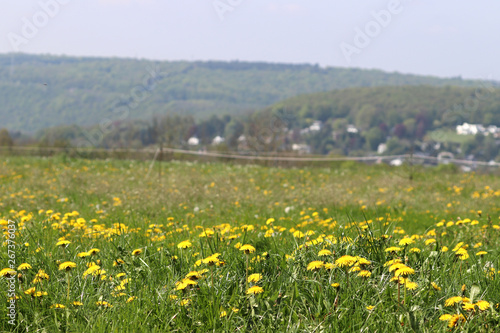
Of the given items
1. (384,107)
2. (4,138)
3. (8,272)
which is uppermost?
(384,107)

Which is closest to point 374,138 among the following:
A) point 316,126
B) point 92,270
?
point 316,126

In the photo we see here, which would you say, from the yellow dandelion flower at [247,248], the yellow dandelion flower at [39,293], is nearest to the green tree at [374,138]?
the yellow dandelion flower at [247,248]

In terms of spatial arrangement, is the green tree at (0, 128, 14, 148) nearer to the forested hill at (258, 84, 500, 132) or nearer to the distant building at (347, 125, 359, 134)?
the forested hill at (258, 84, 500, 132)

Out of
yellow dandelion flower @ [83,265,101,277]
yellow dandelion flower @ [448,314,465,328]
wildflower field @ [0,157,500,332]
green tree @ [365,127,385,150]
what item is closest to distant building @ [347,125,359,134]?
green tree @ [365,127,385,150]

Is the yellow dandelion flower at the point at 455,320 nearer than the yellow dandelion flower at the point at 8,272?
Yes

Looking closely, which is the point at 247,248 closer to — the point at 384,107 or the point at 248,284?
the point at 248,284

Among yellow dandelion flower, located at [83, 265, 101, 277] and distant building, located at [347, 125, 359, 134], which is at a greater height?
yellow dandelion flower, located at [83, 265, 101, 277]

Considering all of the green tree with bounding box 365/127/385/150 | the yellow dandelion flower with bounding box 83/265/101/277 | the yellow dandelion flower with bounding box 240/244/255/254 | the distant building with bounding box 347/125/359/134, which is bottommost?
the green tree with bounding box 365/127/385/150

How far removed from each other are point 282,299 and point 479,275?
4.98 feet

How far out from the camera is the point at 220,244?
405 cm

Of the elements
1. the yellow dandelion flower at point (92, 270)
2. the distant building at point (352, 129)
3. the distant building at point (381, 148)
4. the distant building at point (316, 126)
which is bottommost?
the distant building at point (381, 148)

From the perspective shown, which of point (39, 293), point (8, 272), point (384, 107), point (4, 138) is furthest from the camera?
point (384, 107)

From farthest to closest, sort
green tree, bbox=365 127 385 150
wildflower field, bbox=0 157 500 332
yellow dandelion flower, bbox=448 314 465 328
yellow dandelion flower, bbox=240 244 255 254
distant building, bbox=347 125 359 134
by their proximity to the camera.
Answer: distant building, bbox=347 125 359 134
green tree, bbox=365 127 385 150
yellow dandelion flower, bbox=240 244 255 254
wildflower field, bbox=0 157 500 332
yellow dandelion flower, bbox=448 314 465 328

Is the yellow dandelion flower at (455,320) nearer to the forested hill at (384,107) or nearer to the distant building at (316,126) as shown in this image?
the forested hill at (384,107)
